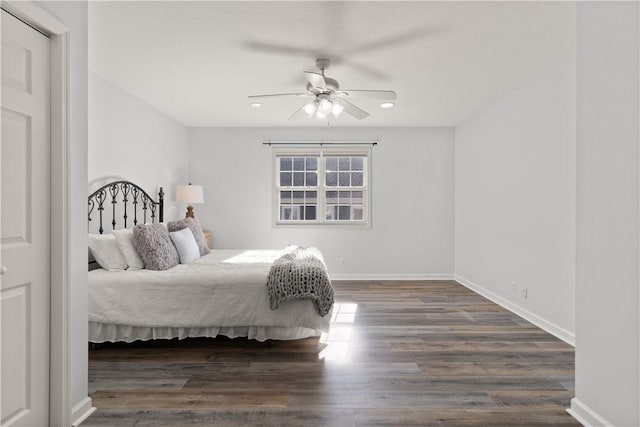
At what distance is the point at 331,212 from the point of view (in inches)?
249

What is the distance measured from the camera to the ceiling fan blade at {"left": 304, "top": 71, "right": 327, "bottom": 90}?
3031 millimetres

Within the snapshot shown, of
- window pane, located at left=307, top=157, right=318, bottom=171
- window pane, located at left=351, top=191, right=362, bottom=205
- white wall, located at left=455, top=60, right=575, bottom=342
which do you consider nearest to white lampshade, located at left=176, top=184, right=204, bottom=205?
window pane, located at left=307, top=157, right=318, bottom=171

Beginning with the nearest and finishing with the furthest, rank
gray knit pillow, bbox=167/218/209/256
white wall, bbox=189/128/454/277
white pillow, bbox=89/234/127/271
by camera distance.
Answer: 1. white pillow, bbox=89/234/127/271
2. gray knit pillow, bbox=167/218/209/256
3. white wall, bbox=189/128/454/277

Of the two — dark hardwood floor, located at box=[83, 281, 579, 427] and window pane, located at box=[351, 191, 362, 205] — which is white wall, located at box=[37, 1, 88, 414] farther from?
window pane, located at box=[351, 191, 362, 205]

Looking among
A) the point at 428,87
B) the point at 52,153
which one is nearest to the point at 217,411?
the point at 52,153

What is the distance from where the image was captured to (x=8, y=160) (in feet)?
5.56

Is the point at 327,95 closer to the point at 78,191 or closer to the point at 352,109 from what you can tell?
the point at 352,109

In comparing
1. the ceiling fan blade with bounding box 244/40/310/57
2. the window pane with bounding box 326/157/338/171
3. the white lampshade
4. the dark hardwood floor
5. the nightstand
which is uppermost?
the ceiling fan blade with bounding box 244/40/310/57

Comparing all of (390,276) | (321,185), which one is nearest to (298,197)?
(321,185)

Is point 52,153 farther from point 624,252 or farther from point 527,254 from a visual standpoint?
point 527,254

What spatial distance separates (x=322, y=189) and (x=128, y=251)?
3469mm

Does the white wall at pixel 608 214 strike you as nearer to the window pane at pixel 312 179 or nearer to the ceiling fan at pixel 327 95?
the ceiling fan at pixel 327 95

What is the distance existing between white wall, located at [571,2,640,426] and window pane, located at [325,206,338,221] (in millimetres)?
4357

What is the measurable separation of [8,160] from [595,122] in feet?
9.35
